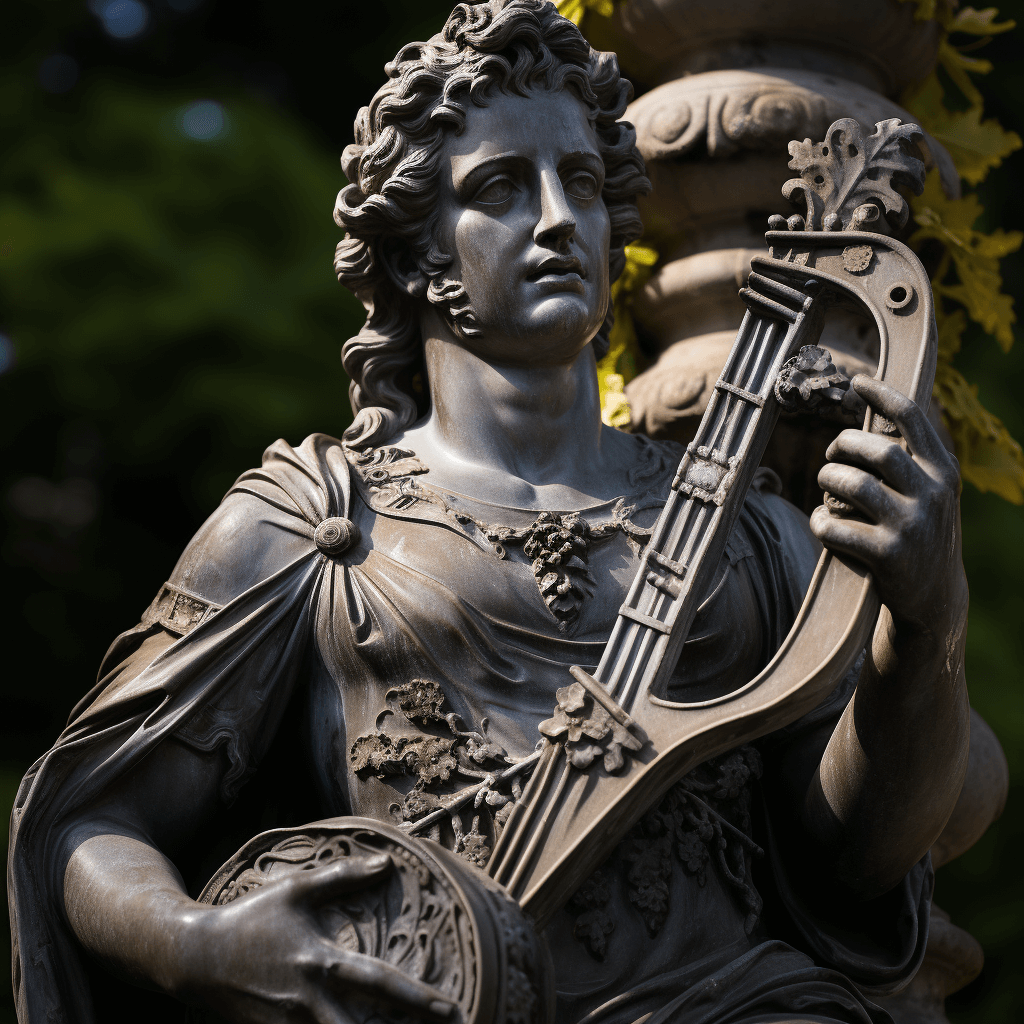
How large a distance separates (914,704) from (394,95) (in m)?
1.52

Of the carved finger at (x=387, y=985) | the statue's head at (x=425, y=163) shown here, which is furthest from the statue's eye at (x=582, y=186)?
the carved finger at (x=387, y=985)

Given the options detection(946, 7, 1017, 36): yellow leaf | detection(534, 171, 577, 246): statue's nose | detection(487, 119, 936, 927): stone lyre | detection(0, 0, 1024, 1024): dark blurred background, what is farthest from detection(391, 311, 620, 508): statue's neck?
detection(0, 0, 1024, 1024): dark blurred background

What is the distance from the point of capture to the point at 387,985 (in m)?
2.32

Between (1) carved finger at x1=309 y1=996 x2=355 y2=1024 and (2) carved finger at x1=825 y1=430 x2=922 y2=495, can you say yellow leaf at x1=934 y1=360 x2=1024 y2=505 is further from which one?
(1) carved finger at x1=309 y1=996 x2=355 y2=1024

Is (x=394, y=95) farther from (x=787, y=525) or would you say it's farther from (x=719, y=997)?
(x=719, y=997)

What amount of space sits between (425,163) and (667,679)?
117cm

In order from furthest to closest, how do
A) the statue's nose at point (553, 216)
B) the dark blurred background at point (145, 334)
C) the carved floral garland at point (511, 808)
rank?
the dark blurred background at point (145, 334), the statue's nose at point (553, 216), the carved floral garland at point (511, 808)

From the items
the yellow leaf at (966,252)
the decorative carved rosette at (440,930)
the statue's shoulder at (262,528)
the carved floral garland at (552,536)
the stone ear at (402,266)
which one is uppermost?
the yellow leaf at (966,252)

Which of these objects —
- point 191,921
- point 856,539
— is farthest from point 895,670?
point 191,921

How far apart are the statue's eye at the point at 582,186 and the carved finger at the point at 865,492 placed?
3.28ft

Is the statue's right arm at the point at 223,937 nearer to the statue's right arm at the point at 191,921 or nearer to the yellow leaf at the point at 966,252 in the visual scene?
the statue's right arm at the point at 191,921

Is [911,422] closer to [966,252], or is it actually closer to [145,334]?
[966,252]

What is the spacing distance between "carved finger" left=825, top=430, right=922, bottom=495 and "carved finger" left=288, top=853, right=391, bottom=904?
35.6 inches

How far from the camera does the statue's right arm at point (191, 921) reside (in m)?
2.35
